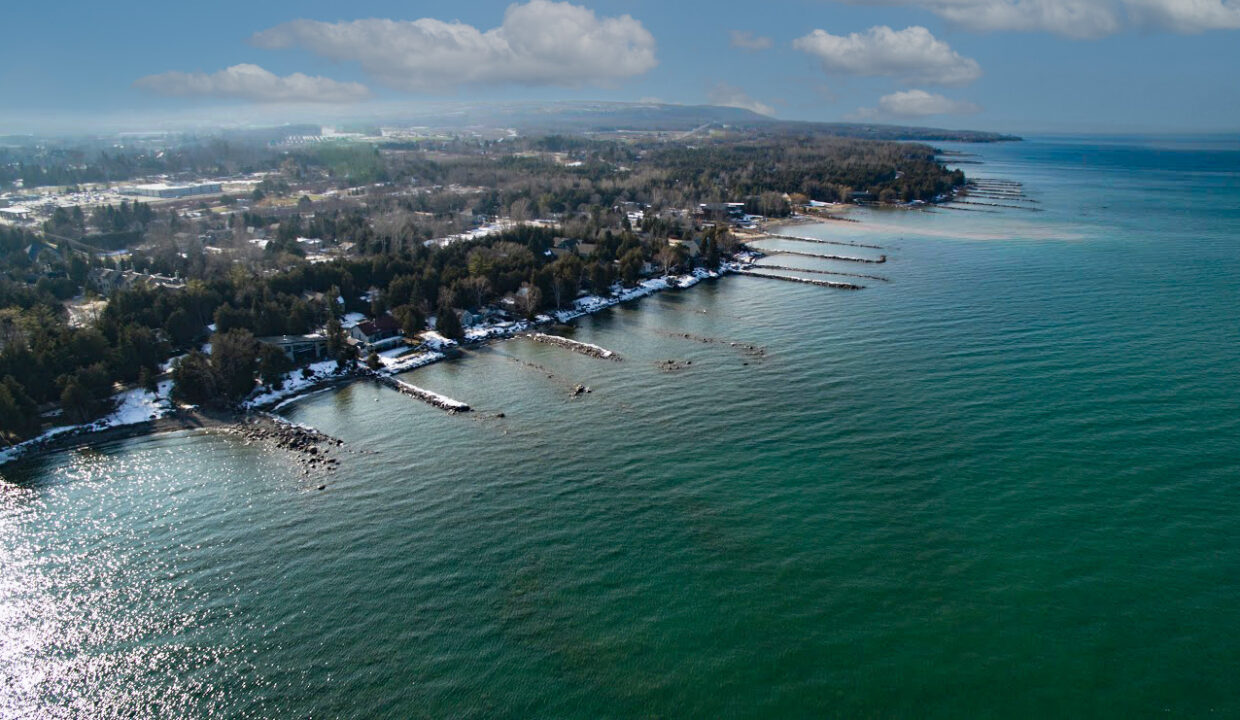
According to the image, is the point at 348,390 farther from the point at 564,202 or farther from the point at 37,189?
the point at 37,189

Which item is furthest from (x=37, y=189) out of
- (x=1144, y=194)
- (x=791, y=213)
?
(x=1144, y=194)

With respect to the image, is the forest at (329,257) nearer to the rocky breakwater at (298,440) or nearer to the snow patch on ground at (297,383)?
the snow patch on ground at (297,383)

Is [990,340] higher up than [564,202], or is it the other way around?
[564,202]

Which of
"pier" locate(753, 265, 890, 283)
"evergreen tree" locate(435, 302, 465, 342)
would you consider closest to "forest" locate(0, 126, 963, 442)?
"evergreen tree" locate(435, 302, 465, 342)

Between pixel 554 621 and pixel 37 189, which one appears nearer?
pixel 554 621

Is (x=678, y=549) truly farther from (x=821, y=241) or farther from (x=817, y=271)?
Answer: (x=821, y=241)

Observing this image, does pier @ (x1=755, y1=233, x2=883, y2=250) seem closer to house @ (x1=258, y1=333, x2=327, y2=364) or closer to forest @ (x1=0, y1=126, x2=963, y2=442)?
forest @ (x1=0, y1=126, x2=963, y2=442)
